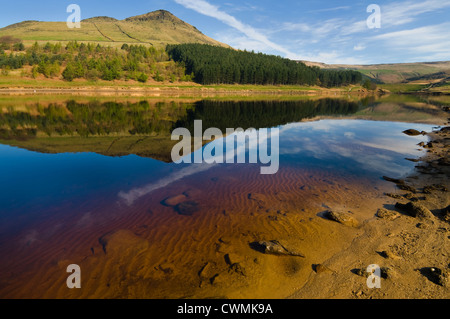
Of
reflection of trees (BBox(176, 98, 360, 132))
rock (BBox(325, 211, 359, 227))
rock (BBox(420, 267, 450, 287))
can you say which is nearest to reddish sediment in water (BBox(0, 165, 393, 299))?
rock (BBox(325, 211, 359, 227))

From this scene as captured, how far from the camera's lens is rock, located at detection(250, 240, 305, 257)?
9711mm

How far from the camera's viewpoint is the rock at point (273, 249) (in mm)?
9711

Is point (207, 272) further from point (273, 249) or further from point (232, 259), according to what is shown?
point (273, 249)

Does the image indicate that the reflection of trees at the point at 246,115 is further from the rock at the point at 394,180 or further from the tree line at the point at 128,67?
the tree line at the point at 128,67

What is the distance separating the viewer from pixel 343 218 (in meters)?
12.2

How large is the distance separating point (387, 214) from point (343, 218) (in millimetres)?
2647

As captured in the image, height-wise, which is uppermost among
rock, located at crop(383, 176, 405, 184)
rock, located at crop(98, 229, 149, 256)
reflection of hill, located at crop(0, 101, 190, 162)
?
reflection of hill, located at crop(0, 101, 190, 162)

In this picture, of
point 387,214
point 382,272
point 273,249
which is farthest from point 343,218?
point 273,249

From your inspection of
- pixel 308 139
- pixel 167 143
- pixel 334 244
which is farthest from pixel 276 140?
pixel 334 244

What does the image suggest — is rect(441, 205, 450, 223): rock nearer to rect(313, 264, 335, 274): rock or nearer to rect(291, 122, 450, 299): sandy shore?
rect(291, 122, 450, 299): sandy shore

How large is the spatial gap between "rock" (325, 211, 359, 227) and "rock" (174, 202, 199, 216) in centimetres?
713

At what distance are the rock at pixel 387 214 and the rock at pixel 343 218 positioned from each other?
1.61 metres

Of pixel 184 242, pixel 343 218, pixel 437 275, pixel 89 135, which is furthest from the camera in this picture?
pixel 89 135
